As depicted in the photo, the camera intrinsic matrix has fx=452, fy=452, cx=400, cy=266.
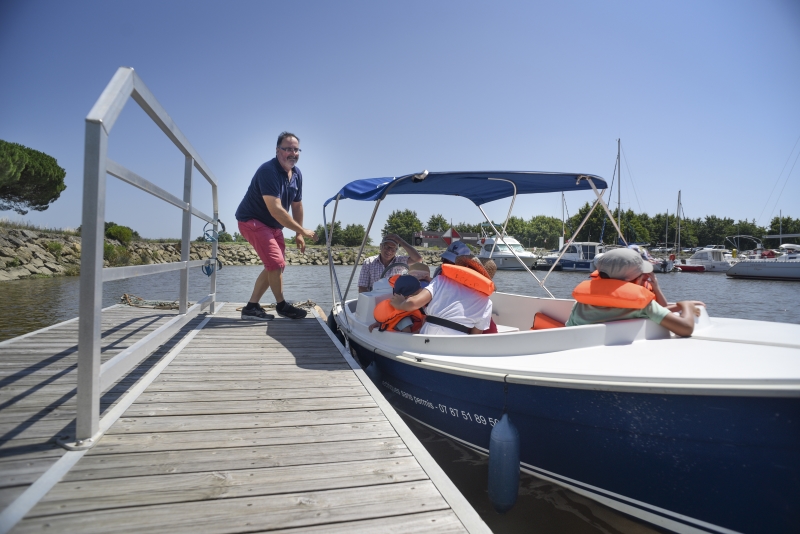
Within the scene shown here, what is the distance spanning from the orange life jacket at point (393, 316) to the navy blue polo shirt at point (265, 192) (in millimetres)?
1947

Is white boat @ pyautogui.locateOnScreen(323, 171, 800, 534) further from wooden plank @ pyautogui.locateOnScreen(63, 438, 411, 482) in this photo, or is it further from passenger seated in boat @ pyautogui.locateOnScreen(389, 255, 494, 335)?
wooden plank @ pyautogui.locateOnScreen(63, 438, 411, 482)

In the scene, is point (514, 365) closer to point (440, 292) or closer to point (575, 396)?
point (575, 396)

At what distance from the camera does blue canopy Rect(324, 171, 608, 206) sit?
4617 millimetres

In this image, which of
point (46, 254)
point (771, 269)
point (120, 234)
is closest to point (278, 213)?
point (46, 254)

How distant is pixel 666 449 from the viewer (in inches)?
97.6

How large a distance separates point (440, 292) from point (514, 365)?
36.6 inches

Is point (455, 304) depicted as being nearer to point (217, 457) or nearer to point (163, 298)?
point (217, 457)

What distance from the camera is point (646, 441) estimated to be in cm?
254

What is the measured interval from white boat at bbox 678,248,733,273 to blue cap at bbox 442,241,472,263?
1768 inches

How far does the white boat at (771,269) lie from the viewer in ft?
96.3

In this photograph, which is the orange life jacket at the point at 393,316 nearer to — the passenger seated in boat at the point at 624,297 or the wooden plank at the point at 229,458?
the passenger seated in boat at the point at 624,297

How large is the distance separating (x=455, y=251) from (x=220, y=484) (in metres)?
2.63

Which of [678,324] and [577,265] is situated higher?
[678,324]

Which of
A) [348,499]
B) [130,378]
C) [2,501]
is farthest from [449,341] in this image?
[2,501]
